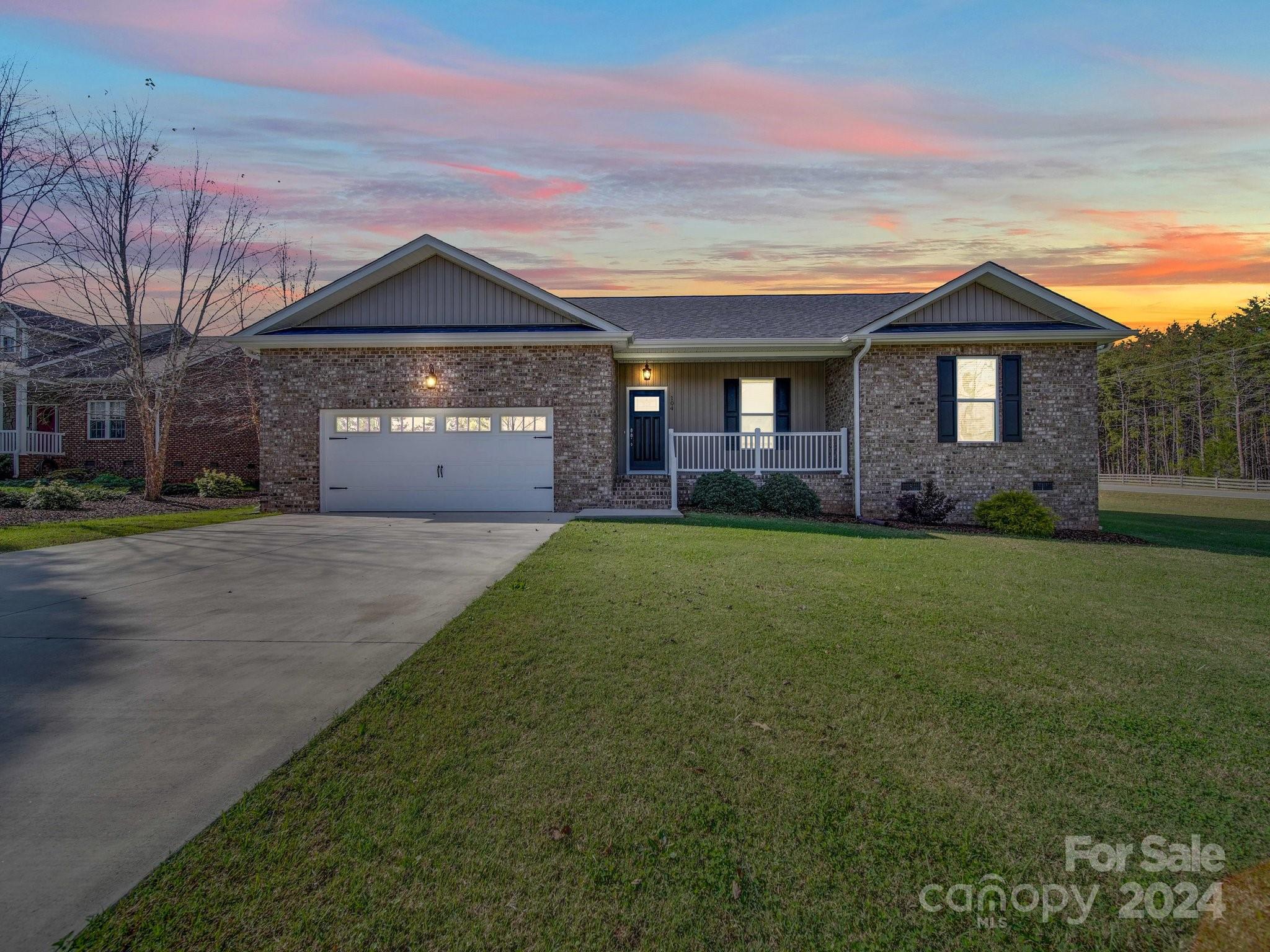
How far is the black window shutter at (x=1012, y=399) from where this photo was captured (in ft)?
46.2

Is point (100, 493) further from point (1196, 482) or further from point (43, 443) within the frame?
point (1196, 482)

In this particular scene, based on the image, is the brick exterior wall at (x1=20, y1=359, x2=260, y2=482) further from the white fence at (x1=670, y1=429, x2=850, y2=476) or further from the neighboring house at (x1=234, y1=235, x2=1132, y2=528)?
the white fence at (x1=670, y1=429, x2=850, y2=476)

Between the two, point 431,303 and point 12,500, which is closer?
point 12,500

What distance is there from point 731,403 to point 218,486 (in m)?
14.7

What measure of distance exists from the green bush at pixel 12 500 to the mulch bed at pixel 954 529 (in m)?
14.1

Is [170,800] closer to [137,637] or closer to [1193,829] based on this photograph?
[137,637]

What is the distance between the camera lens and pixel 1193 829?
248 cm

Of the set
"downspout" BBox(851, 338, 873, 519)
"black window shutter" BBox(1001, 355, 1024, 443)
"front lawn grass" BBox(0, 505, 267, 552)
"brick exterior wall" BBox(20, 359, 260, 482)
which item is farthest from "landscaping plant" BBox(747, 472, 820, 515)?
"brick exterior wall" BBox(20, 359, 260, 482)

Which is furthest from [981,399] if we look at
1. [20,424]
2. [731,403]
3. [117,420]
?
[20,424]

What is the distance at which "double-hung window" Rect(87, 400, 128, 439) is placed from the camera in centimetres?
2311

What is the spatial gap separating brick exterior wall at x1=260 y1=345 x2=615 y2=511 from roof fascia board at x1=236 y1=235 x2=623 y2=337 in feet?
2.08

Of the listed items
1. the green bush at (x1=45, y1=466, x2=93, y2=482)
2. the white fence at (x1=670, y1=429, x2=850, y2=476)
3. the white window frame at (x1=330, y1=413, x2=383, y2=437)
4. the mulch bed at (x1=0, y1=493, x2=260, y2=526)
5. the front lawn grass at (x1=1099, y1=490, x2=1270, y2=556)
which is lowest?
the front lawn grass at (x1=1099, y1=490, x2=1270, y2=556)

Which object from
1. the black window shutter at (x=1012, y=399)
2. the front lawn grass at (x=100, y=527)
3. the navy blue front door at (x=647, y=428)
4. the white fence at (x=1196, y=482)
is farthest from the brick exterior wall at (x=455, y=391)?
the white fence at (x=1196, y=482)

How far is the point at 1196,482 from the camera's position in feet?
115
